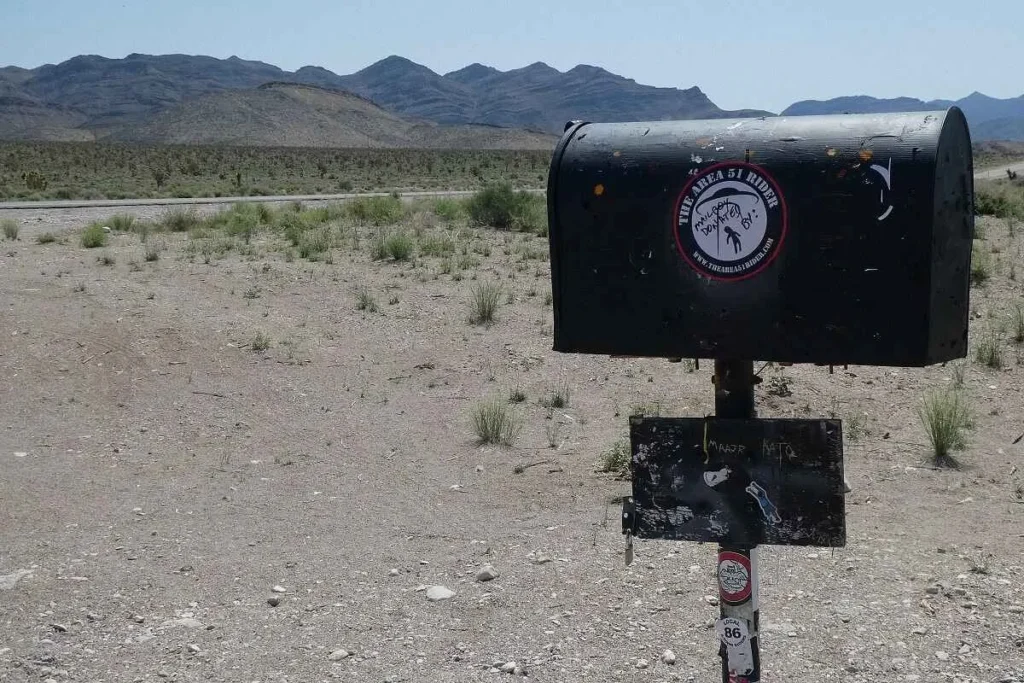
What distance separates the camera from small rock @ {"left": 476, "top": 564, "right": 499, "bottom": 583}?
5383mm

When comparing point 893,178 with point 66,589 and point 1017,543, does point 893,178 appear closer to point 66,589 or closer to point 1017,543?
point 1017,543

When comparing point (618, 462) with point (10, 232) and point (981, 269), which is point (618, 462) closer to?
point (981, 269)

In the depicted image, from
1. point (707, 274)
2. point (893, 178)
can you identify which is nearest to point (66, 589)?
point (707, 274)

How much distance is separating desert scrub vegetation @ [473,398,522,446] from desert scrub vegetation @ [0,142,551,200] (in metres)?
28.1

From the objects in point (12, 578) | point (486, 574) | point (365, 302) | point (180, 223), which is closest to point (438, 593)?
point (486, 574)

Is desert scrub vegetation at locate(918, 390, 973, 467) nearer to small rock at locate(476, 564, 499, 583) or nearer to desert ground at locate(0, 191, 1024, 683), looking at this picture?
desert ground at locate(0, 191, 1024, 683)

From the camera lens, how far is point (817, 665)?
14.2ft

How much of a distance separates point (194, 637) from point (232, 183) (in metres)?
40.6

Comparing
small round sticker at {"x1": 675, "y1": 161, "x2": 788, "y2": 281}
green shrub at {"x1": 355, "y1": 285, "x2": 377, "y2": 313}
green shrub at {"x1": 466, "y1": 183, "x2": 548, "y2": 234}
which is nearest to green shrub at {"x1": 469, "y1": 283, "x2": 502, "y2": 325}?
green shrub at {"x1": 355, "y1": 285, "x2": 377, "y2": 313}

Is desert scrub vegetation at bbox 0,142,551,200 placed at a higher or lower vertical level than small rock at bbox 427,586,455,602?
higher

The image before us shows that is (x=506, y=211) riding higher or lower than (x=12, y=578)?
higher

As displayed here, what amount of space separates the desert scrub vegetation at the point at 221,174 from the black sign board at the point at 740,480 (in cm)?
3290

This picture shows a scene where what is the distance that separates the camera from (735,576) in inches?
117

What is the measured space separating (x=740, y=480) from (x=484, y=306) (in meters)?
9.43
